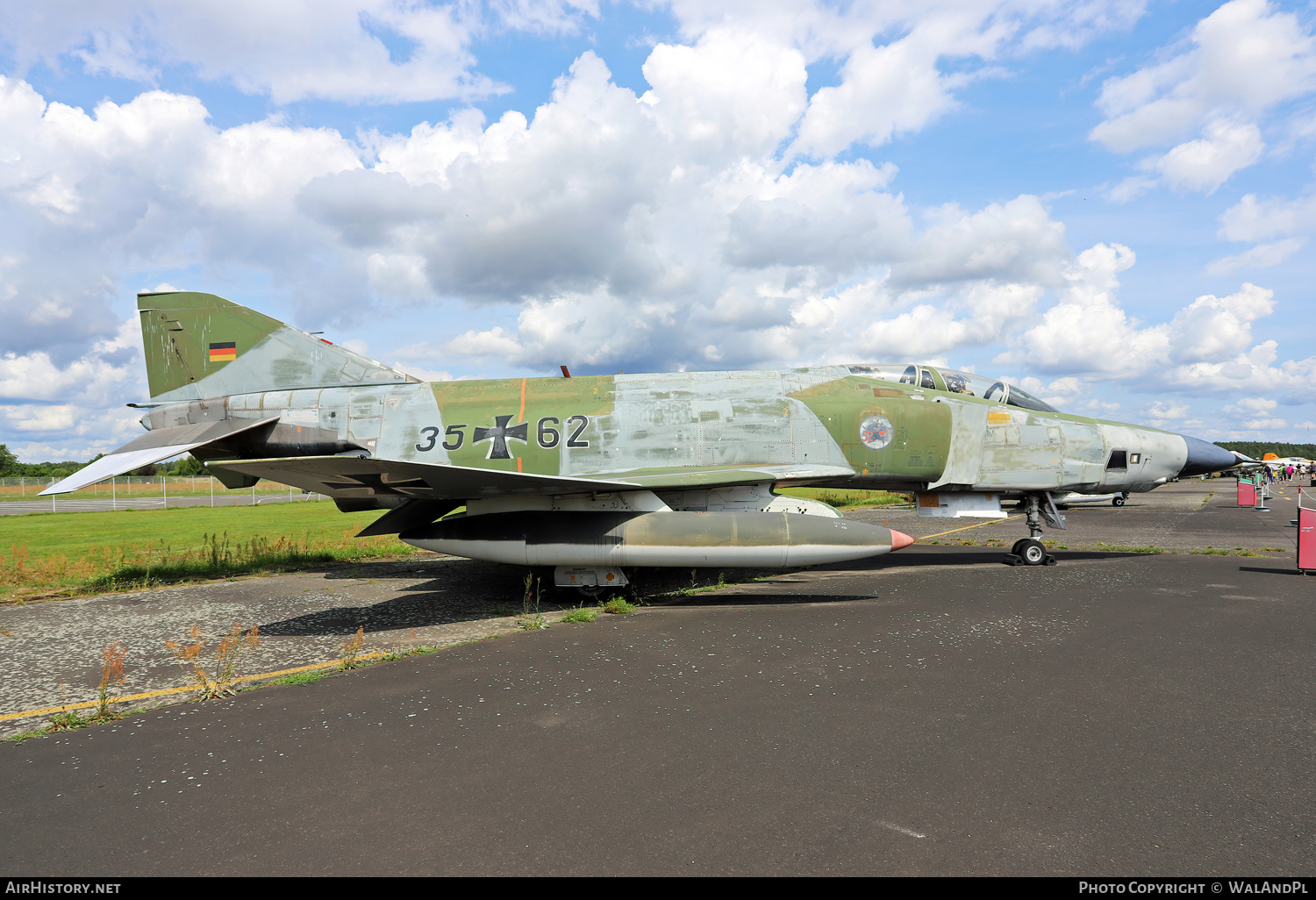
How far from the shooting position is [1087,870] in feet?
8.33

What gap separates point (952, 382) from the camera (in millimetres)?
9828

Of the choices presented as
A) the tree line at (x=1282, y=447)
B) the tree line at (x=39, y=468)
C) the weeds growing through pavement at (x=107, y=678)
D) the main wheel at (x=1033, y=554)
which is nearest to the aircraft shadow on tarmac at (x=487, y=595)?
the main wheel at (x=1033, y=554)

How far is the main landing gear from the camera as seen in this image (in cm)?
1011

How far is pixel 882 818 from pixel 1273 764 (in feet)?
8.10

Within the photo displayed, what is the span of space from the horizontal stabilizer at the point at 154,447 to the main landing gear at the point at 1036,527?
12.0m

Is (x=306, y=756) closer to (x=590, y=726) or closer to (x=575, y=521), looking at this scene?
(x=590, y=726)

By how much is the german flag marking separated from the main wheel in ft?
44.0

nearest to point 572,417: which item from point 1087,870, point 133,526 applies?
point 1087,870

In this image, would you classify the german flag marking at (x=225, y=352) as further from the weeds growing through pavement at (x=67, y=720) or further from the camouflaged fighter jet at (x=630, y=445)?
the weeds growing through pavement at (x=67, y=720)

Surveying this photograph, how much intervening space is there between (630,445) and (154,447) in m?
6.22

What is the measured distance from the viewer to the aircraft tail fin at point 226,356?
962 centimetres

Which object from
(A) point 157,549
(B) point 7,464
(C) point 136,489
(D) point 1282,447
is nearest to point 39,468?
(B) point 7,464

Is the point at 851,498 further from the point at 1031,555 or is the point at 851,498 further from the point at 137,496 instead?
the point at 137,496

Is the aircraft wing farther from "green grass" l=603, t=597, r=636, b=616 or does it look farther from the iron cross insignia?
"green grass" l=603, t=597, r=636, b=616
